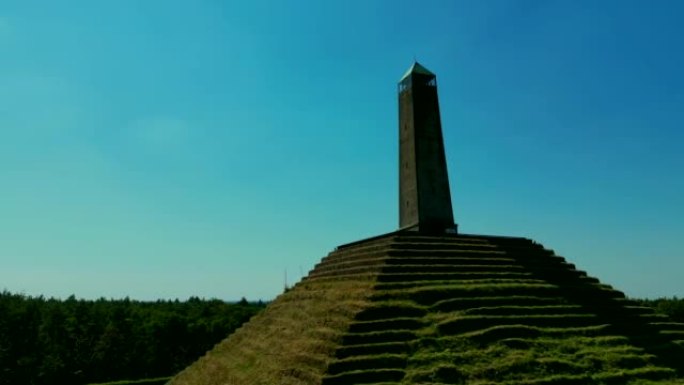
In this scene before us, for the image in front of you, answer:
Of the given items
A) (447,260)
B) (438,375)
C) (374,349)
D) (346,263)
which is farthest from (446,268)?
(438,375)

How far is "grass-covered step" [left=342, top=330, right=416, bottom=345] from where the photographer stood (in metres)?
20.1

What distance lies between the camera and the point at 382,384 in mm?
18188

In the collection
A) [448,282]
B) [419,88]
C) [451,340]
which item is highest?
[419,88]

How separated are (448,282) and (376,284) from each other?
3.24m

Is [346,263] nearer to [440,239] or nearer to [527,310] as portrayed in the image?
[440,239]

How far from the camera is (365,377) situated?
18.6 meters

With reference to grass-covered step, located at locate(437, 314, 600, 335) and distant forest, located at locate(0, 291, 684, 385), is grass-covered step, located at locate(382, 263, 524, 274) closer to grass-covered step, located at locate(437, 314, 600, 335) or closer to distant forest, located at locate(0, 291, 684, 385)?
grass-covered step, located at locate(437, 314, 600, 335)

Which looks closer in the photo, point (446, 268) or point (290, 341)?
point (290, 341)

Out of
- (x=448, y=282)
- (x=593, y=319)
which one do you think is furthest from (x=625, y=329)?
(x=448, y=282)

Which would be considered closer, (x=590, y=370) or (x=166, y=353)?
(x=590, y=370)

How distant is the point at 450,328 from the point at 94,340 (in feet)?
140

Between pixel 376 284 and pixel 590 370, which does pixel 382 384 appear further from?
pixel 590 370

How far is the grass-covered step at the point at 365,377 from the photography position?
18.3m

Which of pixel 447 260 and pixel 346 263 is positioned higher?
pixel 346 263
